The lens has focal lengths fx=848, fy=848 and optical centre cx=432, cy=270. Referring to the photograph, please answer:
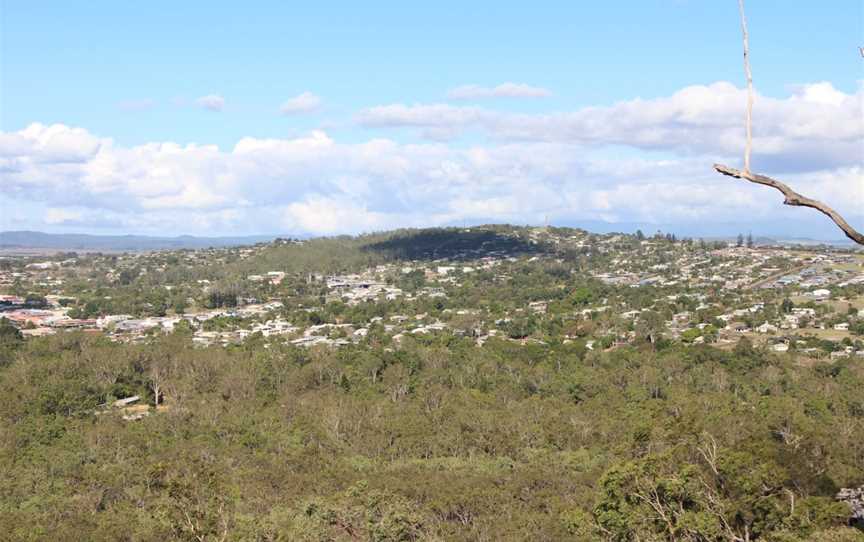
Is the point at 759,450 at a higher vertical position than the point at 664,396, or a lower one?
higher

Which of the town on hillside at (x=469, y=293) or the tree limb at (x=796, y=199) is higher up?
the tree limb at (x=796, y=199)

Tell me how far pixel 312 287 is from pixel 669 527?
86946 mm

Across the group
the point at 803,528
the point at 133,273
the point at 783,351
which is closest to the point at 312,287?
the point at 133,273

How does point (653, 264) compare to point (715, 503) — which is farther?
point (653, 264)

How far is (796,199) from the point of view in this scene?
6.41 metres

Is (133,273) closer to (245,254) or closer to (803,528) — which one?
(245,254)

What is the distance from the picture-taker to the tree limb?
6316 millimetres

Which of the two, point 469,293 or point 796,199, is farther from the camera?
point 469,293

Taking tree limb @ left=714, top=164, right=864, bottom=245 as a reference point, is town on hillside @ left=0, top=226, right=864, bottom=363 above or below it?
below

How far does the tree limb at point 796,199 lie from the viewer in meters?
6.32

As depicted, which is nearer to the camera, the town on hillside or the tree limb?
the tree limb

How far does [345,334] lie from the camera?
67.7m

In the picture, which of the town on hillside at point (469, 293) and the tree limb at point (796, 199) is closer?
the tree limb at point (796, 199)

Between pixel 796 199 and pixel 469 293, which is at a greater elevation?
pixel 796 199
